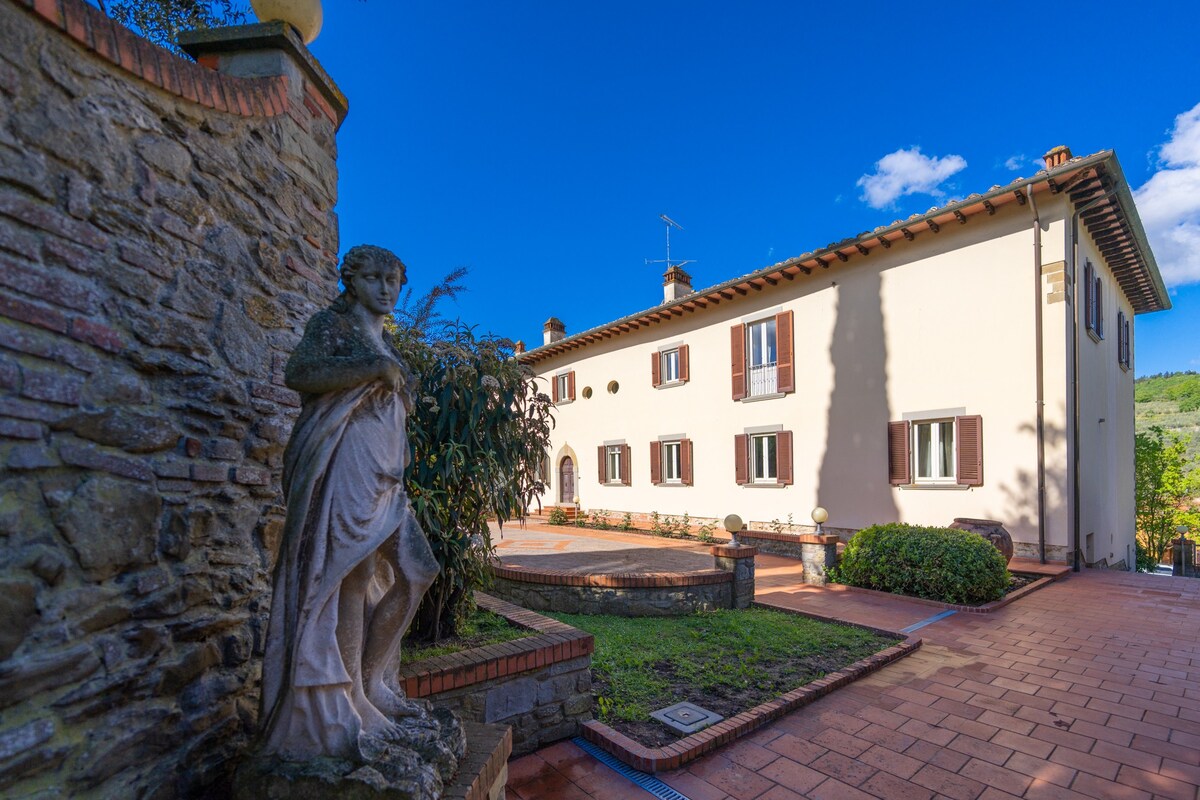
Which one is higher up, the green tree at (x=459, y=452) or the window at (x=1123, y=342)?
the window at (x=1123, y=342)

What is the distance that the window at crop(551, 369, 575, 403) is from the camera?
730 inches

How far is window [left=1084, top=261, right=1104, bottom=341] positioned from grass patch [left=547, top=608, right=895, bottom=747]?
8053 mm

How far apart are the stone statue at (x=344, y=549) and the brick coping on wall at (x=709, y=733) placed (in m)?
1.57

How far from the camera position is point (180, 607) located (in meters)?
2.29

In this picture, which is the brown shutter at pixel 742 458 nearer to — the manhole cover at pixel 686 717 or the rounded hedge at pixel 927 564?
the rounded hedge at pixel 927 564

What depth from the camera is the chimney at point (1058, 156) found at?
8.91m

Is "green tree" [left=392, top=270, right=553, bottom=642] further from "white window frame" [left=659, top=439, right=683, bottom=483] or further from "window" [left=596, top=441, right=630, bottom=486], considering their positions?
"window" [left=596, top=441, right=630, bottom=486]

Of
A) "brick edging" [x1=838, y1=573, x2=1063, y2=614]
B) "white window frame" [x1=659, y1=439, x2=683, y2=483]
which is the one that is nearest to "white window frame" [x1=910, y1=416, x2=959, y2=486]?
"brick edging" [x1=838, y1=573, x2=1063, y2=614]

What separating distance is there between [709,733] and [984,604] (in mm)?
5059

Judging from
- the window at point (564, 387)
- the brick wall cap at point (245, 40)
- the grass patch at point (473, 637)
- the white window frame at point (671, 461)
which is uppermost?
the brick wall cap at point (245, 40)

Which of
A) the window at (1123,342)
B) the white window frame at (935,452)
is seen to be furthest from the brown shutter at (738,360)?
the window at (1123,342)

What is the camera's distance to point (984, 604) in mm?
6621

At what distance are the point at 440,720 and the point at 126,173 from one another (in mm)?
2449

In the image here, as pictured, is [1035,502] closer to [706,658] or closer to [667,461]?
[706,658]
